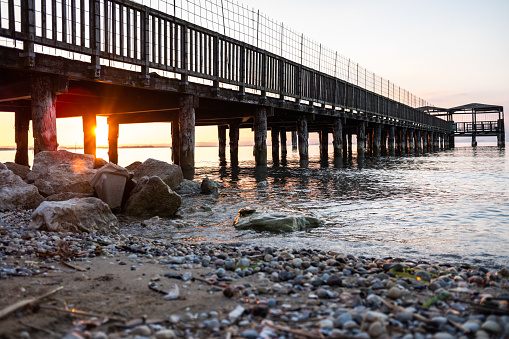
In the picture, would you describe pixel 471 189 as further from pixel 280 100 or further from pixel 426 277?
pixel 280 100

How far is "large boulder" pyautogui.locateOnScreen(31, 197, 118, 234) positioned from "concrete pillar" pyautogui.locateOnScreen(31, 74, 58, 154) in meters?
6.32

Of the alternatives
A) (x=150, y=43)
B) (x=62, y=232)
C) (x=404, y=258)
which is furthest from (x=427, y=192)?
(x=150, y=43)

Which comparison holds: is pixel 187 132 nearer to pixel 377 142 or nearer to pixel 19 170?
pixel 19 170

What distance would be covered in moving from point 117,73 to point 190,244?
34.3 feet

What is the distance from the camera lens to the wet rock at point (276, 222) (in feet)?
25.0

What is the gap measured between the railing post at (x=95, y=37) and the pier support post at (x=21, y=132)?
1169cm

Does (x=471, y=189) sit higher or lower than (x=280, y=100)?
lower

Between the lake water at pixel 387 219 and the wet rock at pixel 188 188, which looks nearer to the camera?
the lake water at pixel 387 219

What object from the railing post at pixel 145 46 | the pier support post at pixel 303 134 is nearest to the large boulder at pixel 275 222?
the railing post at pixel 145 46

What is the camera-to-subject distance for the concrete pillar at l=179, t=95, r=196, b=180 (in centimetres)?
1830

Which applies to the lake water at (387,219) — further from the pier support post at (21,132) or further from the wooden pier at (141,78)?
the pier support post at (21,132)

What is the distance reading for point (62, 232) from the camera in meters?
6.52

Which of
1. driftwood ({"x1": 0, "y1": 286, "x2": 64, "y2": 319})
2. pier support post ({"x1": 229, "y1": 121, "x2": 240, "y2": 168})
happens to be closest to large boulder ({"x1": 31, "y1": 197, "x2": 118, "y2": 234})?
driftwood ({"x1": 0, "y1": 286, "x2": 64, "y2": 319})

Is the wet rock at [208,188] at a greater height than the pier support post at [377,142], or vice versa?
the pier support post at [377,142]
